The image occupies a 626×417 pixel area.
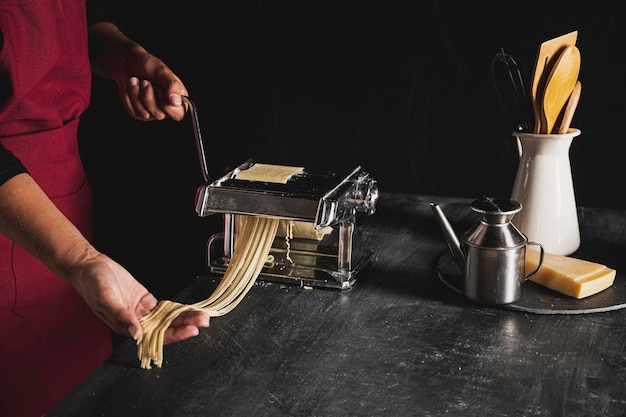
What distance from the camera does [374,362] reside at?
118 cm

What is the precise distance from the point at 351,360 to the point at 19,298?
904 mm

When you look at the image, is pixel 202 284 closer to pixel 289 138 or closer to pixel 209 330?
pixel 209 330

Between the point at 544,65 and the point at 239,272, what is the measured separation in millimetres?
726

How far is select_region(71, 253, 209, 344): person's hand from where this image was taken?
3.86ft

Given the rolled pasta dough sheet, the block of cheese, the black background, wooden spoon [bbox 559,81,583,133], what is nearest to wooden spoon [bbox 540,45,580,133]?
wooden spoon [bbox 559,81,583,133]

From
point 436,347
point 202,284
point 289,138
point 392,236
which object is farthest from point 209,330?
point 289,138

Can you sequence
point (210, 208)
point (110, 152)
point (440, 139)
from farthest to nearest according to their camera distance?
point (110, 152) < point (440, 139) < point (210, 208)

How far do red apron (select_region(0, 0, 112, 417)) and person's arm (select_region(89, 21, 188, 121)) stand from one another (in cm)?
10

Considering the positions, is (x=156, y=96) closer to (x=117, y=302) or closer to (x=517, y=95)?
(x=117, y=302)

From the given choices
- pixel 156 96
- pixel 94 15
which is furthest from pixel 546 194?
pixel 94 15

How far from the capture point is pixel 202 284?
5.06ft

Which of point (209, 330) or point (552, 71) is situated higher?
point (552, 71)

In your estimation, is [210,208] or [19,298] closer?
[210,208]

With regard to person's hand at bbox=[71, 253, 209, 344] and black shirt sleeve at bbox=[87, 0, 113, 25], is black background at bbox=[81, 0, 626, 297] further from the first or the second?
person's hand at bbox=[71, 253, 209, 344]
